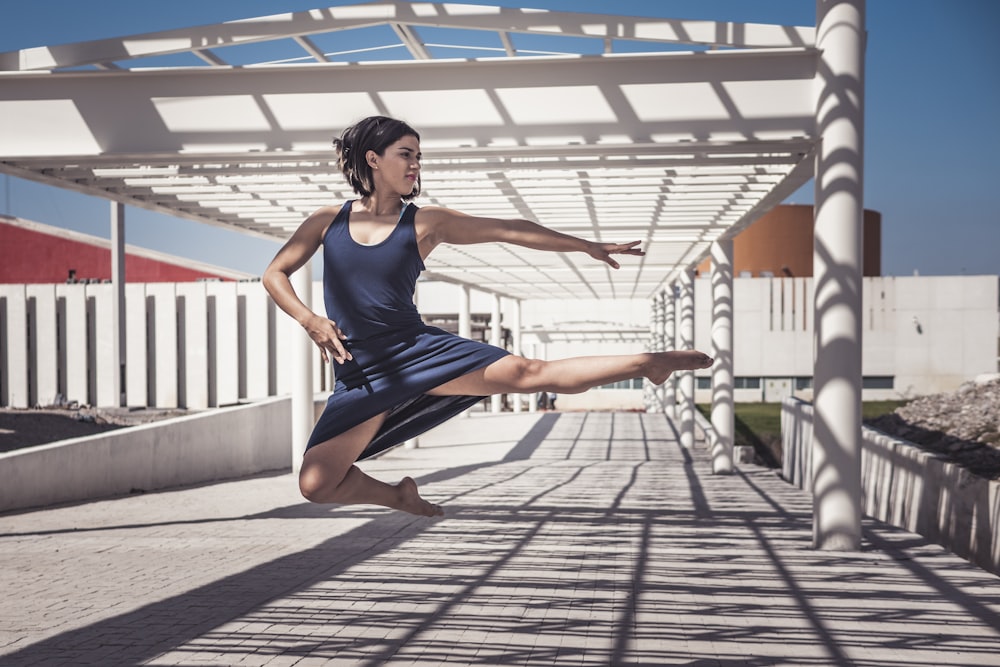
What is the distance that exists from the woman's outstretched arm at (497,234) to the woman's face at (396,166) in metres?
0.11

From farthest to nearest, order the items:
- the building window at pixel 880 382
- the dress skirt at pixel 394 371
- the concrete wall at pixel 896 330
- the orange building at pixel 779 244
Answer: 1. the orange building at pixel 779 244
2. the building window at pixel 880 382
3. the concrete wall at pixel 896 330
4. the dress skirt at pixel 394 371

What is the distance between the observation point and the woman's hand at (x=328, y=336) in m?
2.85

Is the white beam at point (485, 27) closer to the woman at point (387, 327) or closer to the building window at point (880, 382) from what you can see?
the woman at point (387, 327)

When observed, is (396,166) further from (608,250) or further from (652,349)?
(652,349)

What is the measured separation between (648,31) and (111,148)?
183 inches

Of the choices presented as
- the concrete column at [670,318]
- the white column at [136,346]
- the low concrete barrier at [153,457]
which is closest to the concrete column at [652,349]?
the concrete column at [670,318]

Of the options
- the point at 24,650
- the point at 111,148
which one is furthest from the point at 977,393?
the point at 24,650

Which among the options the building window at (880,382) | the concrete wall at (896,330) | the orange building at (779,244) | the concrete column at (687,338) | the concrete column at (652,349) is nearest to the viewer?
the concrete column at (687,338)

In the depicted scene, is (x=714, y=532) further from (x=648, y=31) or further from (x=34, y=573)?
(x=34, y=573)

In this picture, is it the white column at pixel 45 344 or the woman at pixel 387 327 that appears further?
the white column at pixel 45 344

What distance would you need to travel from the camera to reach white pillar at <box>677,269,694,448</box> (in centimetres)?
2041

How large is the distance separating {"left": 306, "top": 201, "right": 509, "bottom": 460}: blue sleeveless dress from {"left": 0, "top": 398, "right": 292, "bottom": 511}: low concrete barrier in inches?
372

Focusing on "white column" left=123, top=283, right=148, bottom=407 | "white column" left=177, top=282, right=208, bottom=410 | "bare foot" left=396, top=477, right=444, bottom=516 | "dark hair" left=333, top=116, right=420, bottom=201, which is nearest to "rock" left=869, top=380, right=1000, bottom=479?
"bare foot" left=396, top=477, right=444, bottom=516

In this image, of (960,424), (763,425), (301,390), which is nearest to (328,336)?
Answer: (301,390)
